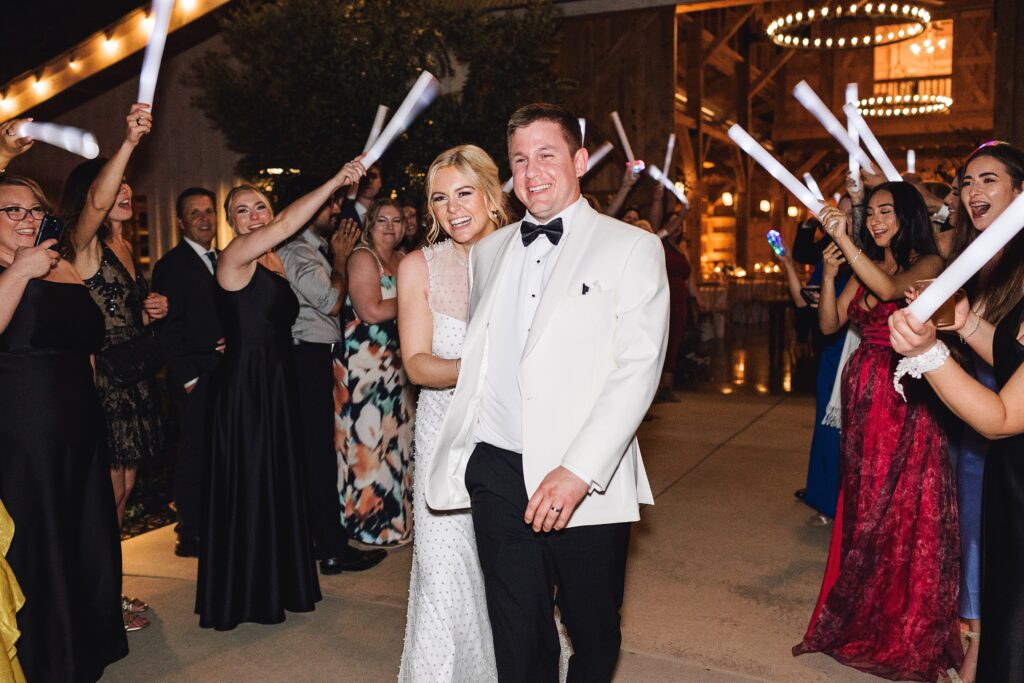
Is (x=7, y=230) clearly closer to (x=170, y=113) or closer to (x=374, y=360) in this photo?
(x=374, y=360)

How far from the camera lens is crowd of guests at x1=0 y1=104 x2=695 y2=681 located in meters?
2.79

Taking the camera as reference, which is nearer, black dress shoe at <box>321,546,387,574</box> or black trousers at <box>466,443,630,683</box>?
black trousers at <box>466,443,630,683</box>

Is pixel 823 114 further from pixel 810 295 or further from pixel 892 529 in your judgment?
pixel 810 295

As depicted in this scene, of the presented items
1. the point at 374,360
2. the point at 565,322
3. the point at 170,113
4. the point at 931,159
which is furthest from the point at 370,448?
the point at 931,159

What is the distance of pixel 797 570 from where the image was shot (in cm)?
423

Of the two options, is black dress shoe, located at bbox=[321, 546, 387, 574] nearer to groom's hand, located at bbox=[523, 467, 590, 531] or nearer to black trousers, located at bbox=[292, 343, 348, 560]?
black trousers, located at bbox=[292, 343, 348, 560]

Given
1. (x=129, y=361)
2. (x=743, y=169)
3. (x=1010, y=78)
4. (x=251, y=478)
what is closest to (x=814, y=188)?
(x=251, y=478)

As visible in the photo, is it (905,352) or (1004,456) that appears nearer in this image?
(905,352)

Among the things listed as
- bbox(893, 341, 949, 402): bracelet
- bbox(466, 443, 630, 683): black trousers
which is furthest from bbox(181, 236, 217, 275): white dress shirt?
bbox(893, 341, 949, 402): bracelet

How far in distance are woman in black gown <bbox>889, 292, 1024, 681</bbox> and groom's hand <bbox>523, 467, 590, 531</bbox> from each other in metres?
0.74

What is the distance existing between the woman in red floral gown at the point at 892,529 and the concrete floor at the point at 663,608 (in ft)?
0.55

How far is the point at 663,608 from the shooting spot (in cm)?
375

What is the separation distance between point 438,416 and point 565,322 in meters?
0.92

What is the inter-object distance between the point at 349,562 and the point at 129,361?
1378 mm
